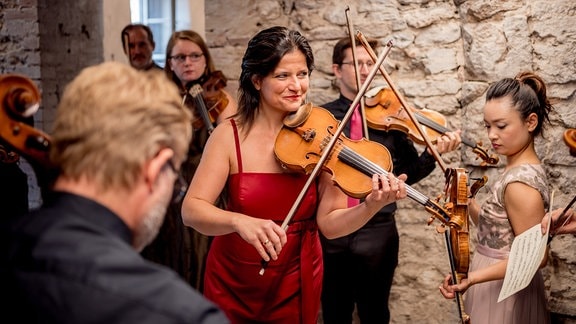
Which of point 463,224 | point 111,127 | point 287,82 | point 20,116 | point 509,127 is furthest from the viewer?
point 509,127

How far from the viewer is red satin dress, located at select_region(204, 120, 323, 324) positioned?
209cm

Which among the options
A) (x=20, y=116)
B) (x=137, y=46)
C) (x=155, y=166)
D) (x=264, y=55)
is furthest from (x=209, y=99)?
(x=155, y=166)

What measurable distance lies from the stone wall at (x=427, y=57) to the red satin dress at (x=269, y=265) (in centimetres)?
122

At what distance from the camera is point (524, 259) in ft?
6.31

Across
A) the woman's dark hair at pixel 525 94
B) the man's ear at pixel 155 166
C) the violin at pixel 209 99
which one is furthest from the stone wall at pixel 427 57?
the man's ear at pixel 155 166

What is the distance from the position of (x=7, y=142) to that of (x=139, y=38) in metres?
2.46

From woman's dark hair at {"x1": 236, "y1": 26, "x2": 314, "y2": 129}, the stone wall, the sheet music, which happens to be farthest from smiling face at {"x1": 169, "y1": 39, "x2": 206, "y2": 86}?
the sheet music

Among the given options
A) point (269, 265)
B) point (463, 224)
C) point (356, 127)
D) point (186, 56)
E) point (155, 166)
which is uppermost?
point (186, 56)

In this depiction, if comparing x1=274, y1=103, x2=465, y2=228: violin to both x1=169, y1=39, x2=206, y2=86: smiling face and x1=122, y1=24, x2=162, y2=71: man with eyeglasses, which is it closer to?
x1=169, y1=39, x2=206, y2=86: smiling face

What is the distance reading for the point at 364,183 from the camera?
207 centimetres

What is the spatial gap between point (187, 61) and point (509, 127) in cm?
165

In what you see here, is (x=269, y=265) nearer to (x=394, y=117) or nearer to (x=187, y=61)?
(x=394, y=117)

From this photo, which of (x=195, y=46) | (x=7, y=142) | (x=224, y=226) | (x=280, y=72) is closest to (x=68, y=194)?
(x=7, y=142)

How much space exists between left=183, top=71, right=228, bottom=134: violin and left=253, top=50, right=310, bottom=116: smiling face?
1068 millimetres
